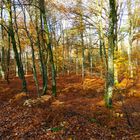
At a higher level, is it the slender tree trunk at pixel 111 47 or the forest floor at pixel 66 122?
the slender tree trunk at pixel 111 47

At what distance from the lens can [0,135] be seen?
8.77 metres

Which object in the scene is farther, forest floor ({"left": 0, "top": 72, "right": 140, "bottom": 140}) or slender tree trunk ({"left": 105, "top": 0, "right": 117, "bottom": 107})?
slender tree trunk ({"left": 105, "top": 0, "right": 117, "bottom": 107})

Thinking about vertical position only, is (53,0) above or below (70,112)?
above

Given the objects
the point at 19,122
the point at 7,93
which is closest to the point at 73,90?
the point at 7,93

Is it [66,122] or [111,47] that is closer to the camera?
[66,122]

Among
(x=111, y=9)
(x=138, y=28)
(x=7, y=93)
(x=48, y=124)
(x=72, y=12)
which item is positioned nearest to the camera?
(x=48, y=124)

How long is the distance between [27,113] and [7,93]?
5840 millimetres

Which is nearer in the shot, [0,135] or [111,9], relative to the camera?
[0,135]

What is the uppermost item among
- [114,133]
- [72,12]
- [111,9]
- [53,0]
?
[53,0]

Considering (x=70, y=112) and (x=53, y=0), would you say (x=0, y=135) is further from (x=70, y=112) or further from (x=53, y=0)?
(x=53, y=0)

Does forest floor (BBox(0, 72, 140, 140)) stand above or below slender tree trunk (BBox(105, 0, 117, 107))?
below

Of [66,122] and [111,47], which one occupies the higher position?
[111,47]

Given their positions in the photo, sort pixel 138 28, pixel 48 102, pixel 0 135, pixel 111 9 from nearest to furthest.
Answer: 1. pixel 0 135
2. pixel 111 9
3. pixel 48 102
4. pixel 138 28

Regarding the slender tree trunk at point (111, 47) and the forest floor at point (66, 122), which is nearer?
the forest floor at point (66, 122)
